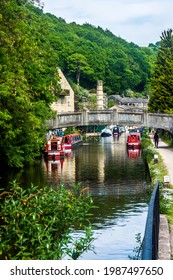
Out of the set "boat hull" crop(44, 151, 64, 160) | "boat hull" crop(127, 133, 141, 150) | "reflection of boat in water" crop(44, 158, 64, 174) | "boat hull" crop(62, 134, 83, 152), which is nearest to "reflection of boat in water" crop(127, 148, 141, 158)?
"boat hull" crop(127, 133, 141, 150)

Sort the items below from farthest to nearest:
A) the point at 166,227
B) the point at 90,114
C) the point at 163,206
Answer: the point at 90,114 < the point at 163,206 < the point at 166,227

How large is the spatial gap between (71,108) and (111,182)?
76238 millimetres

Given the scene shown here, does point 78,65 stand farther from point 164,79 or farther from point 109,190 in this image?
point 109,190

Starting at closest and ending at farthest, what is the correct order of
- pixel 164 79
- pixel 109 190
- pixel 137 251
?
1. pixel 137 251
2. pixel 109 190
3. pixel 164 79

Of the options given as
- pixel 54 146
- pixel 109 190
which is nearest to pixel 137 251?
pixel 109 190

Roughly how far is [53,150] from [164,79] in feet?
82.8

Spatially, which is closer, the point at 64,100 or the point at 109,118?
the point at 109,118

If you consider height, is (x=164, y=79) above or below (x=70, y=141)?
above

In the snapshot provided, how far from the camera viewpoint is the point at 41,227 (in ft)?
42.7

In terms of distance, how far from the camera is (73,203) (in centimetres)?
1433

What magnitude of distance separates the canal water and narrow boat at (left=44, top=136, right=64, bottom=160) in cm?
184

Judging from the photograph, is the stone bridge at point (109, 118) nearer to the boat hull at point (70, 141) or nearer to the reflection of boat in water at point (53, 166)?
the boat hull at point (70, 141)

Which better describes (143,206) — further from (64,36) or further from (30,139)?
(64,36)
